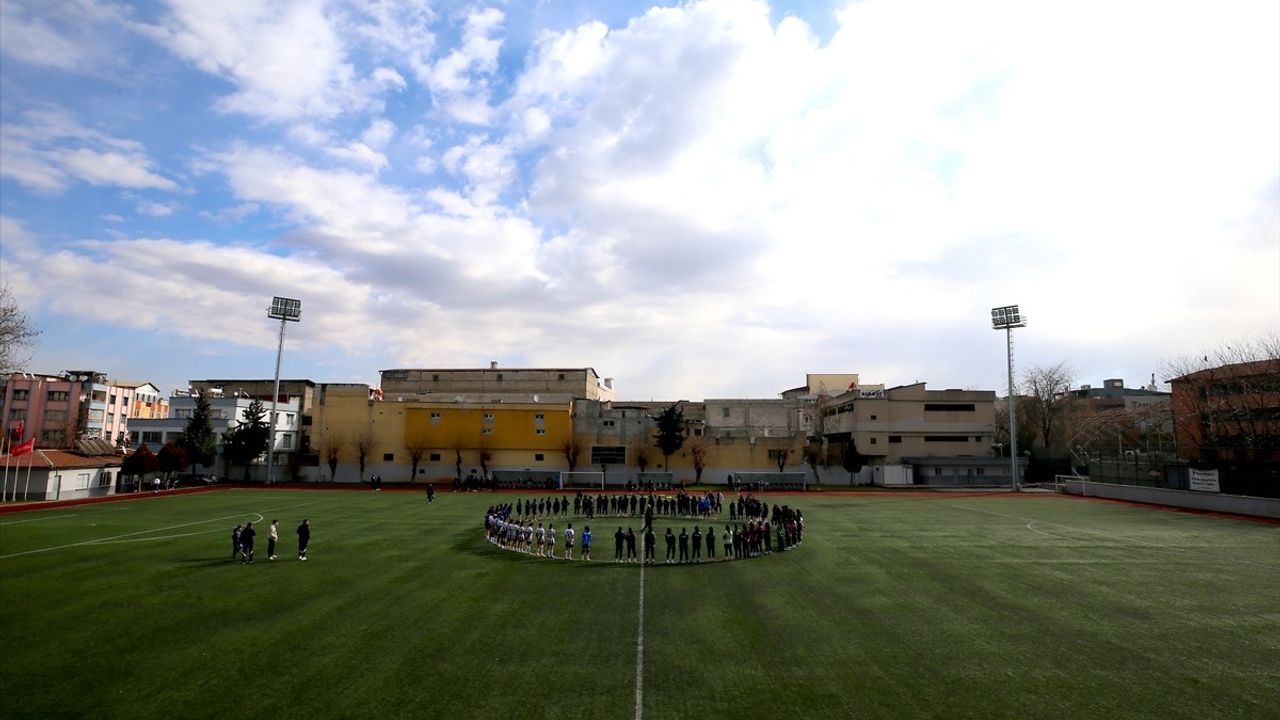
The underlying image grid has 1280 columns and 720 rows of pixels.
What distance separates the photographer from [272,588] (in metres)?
19.1

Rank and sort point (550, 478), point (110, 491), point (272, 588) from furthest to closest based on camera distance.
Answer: point (550, 478) → point (110, 491) → point (272, 588)

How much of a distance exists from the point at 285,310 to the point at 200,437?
15.2m

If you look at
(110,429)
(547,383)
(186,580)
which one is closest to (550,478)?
(547,383)

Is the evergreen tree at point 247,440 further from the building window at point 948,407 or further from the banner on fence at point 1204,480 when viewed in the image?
the banner on fence at point 1204,480

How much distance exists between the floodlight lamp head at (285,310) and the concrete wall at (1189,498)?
76.6 m

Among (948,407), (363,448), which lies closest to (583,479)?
(363,448)

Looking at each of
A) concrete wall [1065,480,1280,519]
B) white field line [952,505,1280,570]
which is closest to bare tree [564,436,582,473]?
white field line [952,505,1280,570]

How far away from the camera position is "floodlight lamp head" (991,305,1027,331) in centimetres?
6395

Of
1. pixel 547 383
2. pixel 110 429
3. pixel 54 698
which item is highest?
pixel 547 383

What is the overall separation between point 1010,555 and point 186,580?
28.1 meters

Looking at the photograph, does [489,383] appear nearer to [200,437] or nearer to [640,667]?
[200,437]

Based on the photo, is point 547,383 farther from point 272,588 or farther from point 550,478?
point 272,588

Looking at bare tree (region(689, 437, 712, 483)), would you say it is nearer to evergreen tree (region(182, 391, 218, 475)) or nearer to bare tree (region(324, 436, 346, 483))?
bare tree (region(324, 436, 346, 483))

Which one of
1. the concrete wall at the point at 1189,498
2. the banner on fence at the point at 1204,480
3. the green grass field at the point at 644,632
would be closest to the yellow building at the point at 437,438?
the green grass field at the point at 644,632
